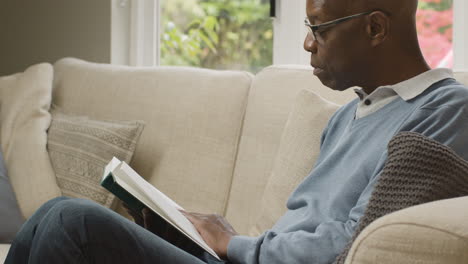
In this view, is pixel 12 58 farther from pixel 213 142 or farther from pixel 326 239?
pixel 326 239

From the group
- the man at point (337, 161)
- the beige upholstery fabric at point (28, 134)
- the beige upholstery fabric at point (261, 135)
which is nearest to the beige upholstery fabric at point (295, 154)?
the beige upholstery fabric at point (261, 135)

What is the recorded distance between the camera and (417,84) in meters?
1.50

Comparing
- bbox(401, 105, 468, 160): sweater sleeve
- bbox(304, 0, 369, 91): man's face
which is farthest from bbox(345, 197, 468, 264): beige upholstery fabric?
bbox(304, 0, 369, 91): man's face

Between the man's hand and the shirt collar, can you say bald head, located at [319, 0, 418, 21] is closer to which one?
the shirt collar

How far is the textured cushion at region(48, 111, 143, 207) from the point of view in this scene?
8.06 feet

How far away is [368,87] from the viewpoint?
1.59 metres

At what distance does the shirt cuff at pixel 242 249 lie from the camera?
5.01 feet

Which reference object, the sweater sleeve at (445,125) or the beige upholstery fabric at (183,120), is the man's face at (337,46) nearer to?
the sweater sleeve at (445,125)

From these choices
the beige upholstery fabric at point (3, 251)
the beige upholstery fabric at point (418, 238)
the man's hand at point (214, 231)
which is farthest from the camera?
the beige upholstery fabric at point (3, 251)

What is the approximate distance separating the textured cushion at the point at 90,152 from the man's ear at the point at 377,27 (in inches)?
43.6

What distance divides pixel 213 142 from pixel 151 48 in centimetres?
121

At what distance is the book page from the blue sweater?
9 centimetres

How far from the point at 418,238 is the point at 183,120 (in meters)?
1.52

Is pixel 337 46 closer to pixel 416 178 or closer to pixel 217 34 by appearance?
pixel 416 178
